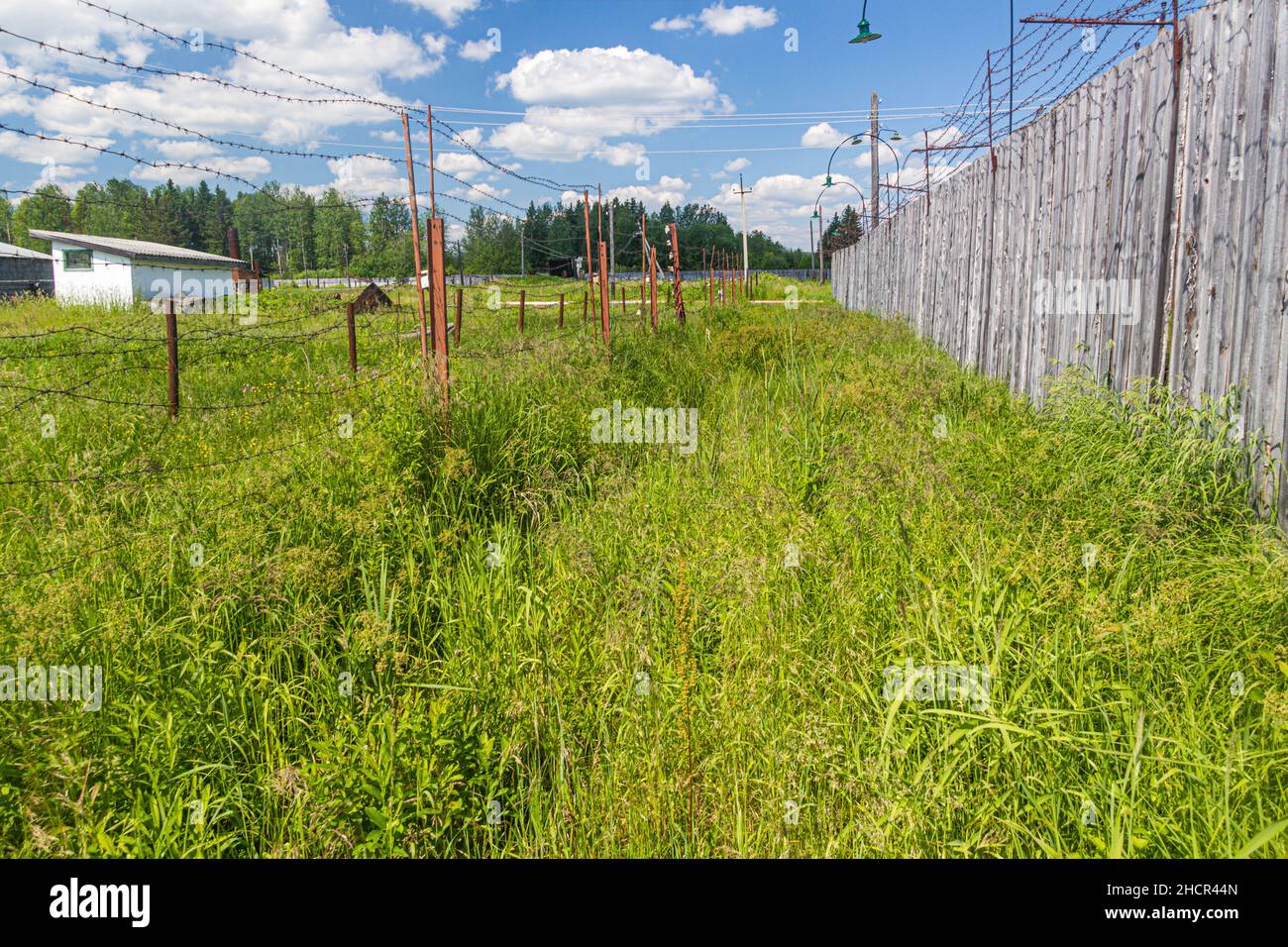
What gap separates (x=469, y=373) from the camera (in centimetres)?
611

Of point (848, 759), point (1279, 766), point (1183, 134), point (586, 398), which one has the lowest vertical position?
point (848, 759)

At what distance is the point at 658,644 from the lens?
3006 millimetres

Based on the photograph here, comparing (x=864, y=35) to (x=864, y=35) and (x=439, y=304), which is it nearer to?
(x=864, y=35)

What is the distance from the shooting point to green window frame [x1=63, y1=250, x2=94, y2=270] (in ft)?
112

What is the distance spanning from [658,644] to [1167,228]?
348 centimetres

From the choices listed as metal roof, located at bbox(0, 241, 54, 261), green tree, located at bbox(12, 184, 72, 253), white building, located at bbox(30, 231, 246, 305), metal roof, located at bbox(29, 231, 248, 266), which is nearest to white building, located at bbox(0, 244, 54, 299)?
metal roof, located at bbox(0, 241, 54, 261)

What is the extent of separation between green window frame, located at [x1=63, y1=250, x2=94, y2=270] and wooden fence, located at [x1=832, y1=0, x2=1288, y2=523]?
39464 millimetres

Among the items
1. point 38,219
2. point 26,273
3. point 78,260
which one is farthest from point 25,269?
point 38,219

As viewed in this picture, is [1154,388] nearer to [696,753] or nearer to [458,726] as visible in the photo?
[696,753]

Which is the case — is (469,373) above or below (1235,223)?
below

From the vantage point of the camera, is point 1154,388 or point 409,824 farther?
point 1154,388

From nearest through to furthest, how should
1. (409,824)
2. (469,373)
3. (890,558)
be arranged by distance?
(409,824)
(890,558)
(469,373)
